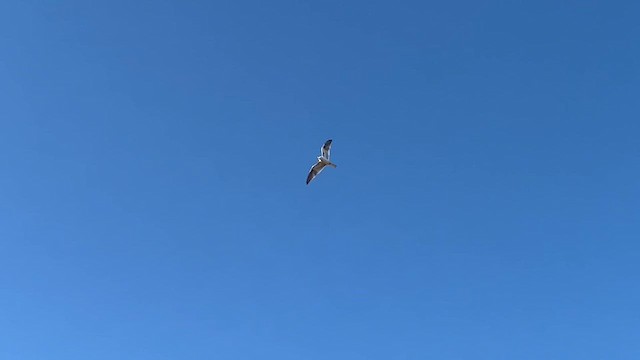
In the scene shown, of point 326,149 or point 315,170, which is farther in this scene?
point 315,170

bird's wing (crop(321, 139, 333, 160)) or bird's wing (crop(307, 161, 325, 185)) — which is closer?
bird's wing (crop(321, 139, 333, 160))

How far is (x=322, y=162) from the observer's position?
8238 cm

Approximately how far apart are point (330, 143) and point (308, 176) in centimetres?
684

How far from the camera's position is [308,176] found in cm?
8412

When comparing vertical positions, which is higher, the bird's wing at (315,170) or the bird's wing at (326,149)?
the bird's wing at (326,149)

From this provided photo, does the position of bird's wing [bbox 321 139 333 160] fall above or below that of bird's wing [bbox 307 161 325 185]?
above

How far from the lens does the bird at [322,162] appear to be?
3213 inches

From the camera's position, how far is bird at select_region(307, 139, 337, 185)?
8161cm

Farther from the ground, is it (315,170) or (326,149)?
(326,149)

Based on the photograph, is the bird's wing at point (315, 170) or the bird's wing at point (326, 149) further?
the bird's wing at point (315, 170)

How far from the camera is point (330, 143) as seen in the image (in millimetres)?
84000
